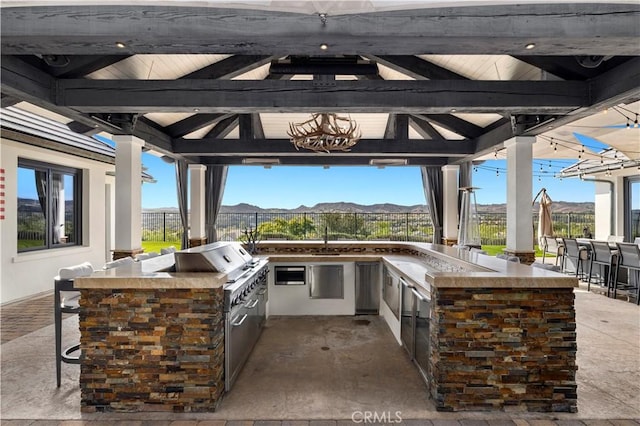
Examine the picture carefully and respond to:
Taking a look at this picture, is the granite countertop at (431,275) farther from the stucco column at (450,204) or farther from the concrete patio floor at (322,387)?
the stucco column at (450,204)

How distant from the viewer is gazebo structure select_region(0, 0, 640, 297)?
86.4 inches

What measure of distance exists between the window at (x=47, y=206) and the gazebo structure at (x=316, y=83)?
0.77ft

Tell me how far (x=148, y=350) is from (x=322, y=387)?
1.39 meters

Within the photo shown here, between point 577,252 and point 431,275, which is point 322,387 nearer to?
point 431,275

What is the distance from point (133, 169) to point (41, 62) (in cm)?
162

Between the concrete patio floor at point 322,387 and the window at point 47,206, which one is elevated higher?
the window at point 47,206

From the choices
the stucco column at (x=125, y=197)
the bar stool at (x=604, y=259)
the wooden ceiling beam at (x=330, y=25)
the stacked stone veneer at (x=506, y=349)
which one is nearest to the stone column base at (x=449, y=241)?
the bar stool at (x=604, y=259)

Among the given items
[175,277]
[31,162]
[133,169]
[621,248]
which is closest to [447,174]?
[621,248]

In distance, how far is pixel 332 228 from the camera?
11.6 metres

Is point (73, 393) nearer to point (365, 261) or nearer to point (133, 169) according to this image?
point (133, 169)

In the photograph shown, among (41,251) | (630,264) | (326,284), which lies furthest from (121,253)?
(630,264)

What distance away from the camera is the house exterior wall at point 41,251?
5.39 metres

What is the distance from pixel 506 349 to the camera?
2.49m

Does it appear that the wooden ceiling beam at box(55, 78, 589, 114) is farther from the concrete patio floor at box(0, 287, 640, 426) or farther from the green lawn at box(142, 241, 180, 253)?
the green lawn at box(142, 241, 180, 253)
